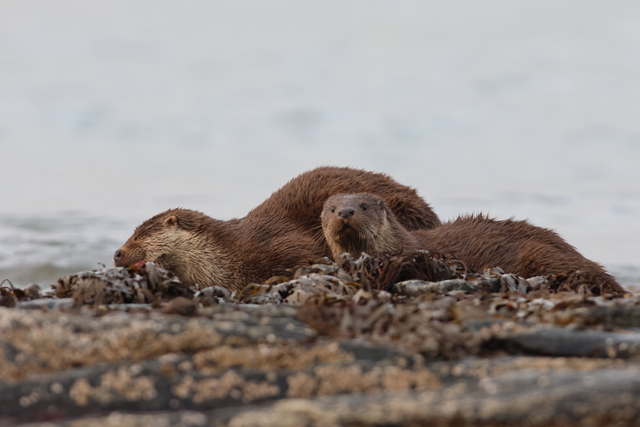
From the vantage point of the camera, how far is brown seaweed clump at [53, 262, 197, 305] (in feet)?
11.8

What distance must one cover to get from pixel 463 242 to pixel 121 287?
303 cm

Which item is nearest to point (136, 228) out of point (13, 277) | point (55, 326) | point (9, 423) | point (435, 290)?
point (435, 290)

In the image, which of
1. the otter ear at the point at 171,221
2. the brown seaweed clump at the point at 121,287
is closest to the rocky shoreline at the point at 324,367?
the brown seaweed clump at the point at 121,287

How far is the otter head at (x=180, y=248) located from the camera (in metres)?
5.38

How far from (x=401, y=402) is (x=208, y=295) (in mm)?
2528

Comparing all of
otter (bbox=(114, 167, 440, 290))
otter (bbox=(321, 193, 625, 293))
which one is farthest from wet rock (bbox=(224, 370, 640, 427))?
otter (bbox=(114, 167, 440, 290))

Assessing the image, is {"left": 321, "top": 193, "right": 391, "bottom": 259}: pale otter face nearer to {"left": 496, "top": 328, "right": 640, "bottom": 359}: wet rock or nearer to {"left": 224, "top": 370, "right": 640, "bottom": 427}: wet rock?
{"left": 496, "top": 328, "right": 640, "bottom": 359}: wet rock

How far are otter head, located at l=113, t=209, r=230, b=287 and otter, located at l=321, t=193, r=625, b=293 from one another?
1064 mm

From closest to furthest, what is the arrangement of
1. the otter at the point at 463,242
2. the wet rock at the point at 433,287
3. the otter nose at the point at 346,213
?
1. the wet rock at the point at 433,287
2. the otter nose at the point at 346,213
3. the otter at the point at 463,242

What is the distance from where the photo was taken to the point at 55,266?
12.7m

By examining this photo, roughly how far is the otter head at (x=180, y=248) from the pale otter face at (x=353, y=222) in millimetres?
1035

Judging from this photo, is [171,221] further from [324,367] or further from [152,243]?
[324,367]

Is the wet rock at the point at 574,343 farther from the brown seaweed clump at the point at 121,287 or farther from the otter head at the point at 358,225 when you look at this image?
the otter head at the point at 358,225

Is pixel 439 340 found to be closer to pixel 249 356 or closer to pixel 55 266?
pixel 249 356
